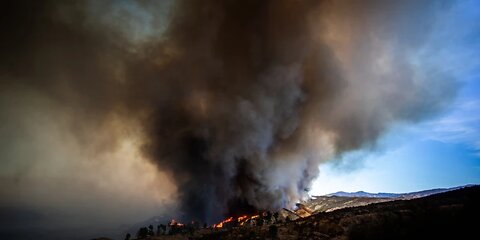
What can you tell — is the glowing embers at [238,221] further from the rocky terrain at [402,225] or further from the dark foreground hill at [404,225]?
the dark foreground hill at [404,225]

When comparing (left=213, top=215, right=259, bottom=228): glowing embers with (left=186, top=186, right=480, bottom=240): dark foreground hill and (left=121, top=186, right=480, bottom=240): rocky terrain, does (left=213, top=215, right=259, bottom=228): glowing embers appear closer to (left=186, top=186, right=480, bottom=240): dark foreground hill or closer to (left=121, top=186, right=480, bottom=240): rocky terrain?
(left=121, top=186, right=480, bottom=240): rocky terrain

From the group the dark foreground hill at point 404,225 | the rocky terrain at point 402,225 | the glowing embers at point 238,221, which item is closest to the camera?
the dark foreground hill at point 404,225

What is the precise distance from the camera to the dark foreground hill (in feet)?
112

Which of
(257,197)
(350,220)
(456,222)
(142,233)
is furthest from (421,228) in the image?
(142,233)

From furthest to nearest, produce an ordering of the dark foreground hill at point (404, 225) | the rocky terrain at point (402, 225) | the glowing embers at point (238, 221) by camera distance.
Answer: the glowing embers at point (238, 221)
the rocky terrain at point (402, 225)
the dark foreground hill at point (404, 225)

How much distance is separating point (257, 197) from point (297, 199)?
25.4 meters

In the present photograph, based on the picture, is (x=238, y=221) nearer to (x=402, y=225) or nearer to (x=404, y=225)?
(x=402, y=225)

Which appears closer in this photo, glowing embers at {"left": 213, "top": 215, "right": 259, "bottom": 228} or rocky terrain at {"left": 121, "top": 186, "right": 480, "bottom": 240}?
rocky terrain at {"left": 121, "top": 186, "right": 480, "bottom": 240}

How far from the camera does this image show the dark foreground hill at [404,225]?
34.3 meters

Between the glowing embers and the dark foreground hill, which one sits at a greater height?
the glowing embers

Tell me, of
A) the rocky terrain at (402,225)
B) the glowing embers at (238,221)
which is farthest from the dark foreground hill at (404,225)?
the glowing embers at (238,221)

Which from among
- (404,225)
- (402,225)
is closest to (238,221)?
(402,225)

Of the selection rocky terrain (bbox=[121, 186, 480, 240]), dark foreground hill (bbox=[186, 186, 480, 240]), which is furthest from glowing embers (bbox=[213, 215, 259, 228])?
dark foreground hill (bbox=[186, 186, 480, 240])

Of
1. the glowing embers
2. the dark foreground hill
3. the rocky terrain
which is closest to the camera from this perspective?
the dark foreground hill
